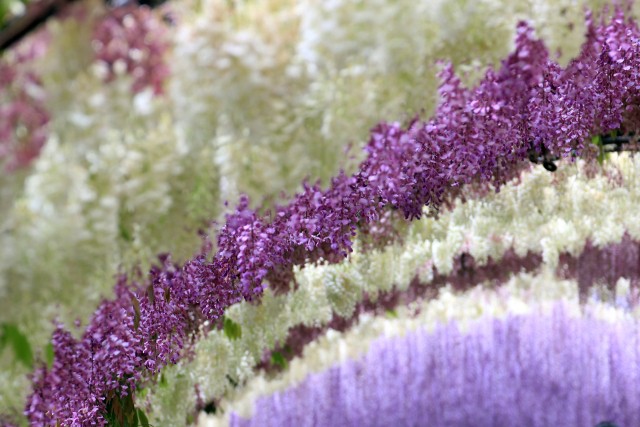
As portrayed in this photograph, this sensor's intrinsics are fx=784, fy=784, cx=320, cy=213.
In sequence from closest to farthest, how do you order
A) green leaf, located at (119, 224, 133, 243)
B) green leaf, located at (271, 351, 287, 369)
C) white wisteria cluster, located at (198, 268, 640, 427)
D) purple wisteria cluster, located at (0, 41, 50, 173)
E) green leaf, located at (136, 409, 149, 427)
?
purple wisteria cluster, located at (0, 41, 50, 173)
green leaf, located at (119, 224, 133, 243)
green leaf, located at (136, 409, 149, 427)
green leaf, located at (271, 351, 287, 369)
white wisteria cluster, located at (198, 268, 640, 427)

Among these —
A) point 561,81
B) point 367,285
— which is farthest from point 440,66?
point 367,285

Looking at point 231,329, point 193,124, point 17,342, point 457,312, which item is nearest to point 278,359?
point 231,329

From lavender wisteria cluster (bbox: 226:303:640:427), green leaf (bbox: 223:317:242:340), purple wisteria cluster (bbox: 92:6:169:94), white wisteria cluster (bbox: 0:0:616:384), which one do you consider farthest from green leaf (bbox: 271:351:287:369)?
purple wisteria cluster (bbox: 92:6:169:94)

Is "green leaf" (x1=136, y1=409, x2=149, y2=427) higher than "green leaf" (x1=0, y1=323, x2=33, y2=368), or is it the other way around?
"green leaf" (x1=0, y1=323, x2=33, y2=368)

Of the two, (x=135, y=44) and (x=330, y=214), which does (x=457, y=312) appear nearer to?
(x=330, y=214)

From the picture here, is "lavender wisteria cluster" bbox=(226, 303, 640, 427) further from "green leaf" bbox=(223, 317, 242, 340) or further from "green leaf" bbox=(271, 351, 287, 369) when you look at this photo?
"green leaf" bbox=(223, 317, 242, 340)

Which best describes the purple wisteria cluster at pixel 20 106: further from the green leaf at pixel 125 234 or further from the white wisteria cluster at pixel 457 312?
the white wisteria cluster at pixel 457 312

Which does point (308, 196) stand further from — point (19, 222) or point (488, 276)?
point (488, 276)

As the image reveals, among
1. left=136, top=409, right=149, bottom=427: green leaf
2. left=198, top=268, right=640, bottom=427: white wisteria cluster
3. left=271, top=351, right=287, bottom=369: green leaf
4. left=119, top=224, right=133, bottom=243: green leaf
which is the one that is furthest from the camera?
left=198, top=268, right=640, bottom=427: white wisteria cluster
